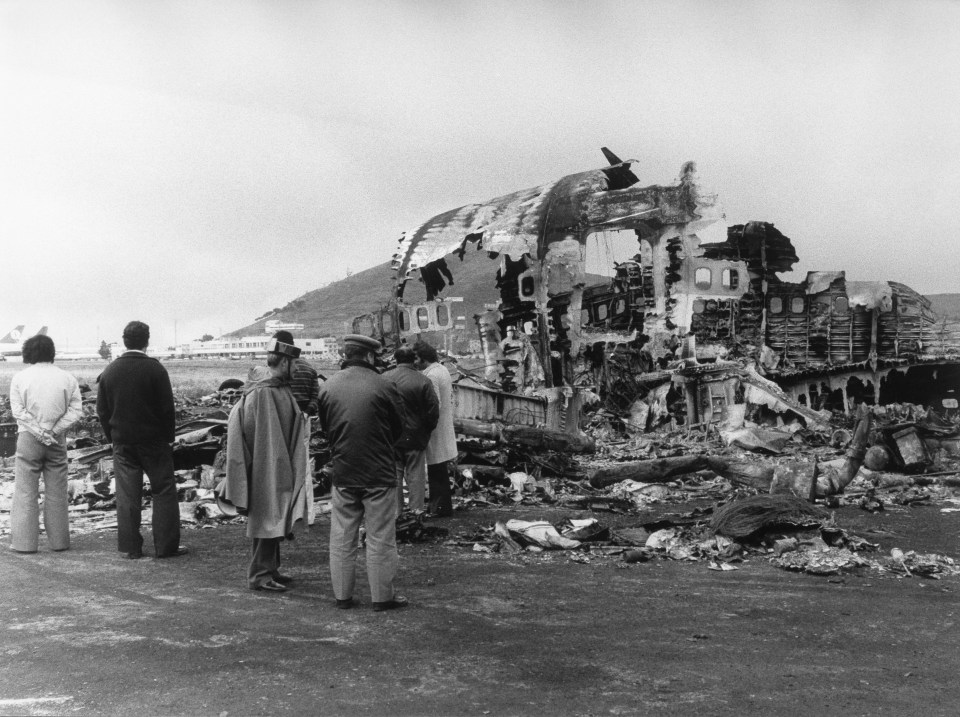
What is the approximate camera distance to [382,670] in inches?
144

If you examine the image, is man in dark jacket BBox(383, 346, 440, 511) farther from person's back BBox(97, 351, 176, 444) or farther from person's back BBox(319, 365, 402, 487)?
person's back BBox(319, 365, 402, 487)

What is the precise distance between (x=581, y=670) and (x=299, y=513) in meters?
2.40

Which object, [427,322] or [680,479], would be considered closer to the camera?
[680,479]

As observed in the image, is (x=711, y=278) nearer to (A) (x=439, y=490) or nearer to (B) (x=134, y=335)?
(A) (x=439, y=490)

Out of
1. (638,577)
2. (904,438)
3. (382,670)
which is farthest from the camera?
(904,438)

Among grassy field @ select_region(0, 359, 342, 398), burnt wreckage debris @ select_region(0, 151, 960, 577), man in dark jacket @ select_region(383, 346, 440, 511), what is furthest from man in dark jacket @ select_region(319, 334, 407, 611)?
grassy field @ select_region(0, 359, 342, 398)

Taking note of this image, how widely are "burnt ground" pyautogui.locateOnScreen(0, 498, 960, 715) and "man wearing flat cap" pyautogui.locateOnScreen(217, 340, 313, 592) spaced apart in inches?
11.4

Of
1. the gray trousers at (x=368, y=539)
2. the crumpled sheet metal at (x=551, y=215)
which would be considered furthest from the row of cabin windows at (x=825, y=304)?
the gray trousers at (x=368, y=539)

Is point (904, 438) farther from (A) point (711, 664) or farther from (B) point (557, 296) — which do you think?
(B) point (557, 296)

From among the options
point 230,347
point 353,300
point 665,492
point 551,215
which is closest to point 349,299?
point 353,300

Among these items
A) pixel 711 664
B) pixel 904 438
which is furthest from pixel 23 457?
pixel 904 438

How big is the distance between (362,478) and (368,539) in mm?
359

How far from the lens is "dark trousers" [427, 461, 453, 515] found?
7.96 meters

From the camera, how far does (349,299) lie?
4772 cm
